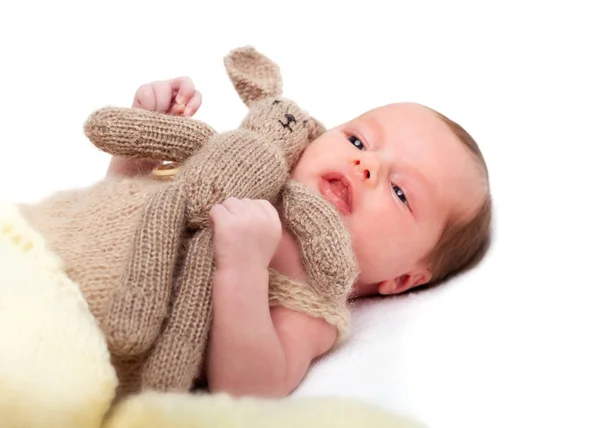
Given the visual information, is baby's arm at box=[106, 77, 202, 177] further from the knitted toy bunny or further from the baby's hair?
the baby's hair

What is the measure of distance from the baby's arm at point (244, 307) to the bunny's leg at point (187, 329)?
0.02m

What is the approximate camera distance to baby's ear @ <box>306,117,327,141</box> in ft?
4.65

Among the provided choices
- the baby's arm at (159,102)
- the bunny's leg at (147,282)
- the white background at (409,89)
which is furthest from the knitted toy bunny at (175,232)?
the white background at (409,89)

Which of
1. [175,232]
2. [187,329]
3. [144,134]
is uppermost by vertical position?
[144,134]

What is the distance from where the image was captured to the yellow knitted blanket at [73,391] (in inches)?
33.3

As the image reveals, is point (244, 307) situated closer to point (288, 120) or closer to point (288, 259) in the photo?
point (288, 259)

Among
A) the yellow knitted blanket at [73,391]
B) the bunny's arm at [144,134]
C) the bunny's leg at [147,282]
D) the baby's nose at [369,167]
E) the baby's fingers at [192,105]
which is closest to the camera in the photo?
the yellow knitted blanket at [73,391]

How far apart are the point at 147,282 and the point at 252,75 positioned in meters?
0.59

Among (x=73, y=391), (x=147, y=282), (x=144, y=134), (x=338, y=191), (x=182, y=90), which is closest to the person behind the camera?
(x=73, y=391)

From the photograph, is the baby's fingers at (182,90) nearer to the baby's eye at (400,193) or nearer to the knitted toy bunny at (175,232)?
the knitted toy bunny at (175,232)

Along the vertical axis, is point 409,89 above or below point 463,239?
above

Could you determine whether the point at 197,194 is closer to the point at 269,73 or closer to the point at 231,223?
the point at 231,223

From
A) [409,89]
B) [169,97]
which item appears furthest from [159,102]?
[409,89]

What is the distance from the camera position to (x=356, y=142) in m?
1.41
